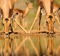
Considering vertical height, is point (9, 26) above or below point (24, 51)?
above

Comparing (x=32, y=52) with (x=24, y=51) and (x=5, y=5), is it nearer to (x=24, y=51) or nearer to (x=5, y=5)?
(x=24, y=51)

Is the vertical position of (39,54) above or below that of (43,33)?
below

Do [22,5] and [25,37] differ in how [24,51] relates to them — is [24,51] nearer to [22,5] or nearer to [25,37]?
[25,37]

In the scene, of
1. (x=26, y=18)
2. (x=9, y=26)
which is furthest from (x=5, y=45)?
(x=26, y=18)

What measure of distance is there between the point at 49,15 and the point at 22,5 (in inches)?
15.4

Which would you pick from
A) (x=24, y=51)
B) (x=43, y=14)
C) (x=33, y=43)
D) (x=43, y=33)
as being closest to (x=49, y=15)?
(x=43, y=14)

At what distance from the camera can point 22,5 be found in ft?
8.47

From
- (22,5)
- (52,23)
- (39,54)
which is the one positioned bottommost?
(39,54)

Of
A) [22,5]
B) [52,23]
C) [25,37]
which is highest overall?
[22,5]

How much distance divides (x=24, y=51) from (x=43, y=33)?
347mm

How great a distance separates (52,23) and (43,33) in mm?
178

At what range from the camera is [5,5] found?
2.57 metres

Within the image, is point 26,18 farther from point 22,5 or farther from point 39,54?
point 39,54

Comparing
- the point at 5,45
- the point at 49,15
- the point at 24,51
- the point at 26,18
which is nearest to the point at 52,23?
the point at 49,15
